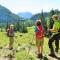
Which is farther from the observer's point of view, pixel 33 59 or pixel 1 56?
pixel 1 56

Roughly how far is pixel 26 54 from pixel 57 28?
220 centimetres

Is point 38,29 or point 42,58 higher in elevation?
point 38,29

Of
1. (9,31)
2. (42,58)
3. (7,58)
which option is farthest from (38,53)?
(9,31)

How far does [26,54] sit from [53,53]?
64.0 inches

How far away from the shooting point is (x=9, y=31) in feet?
65.7

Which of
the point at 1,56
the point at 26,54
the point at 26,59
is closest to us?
the point at 26,59

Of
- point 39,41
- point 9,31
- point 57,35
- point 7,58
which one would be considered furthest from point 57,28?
point 9,31

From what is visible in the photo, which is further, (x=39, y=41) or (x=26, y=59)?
(x=39, y=41)

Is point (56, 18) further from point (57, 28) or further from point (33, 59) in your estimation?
point (33, 59)

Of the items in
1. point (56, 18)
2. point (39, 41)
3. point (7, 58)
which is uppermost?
point (56, 18)

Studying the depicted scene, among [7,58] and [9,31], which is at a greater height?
[9,31]

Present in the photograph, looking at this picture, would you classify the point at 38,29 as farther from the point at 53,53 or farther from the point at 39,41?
the point at 53,53

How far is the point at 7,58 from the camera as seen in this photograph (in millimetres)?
15367

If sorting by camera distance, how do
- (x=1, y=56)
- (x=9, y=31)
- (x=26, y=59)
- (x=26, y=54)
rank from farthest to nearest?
(x=9, y=31) → (x=1, y=56) → (x=26, y=54) → (x=26, y=59)
